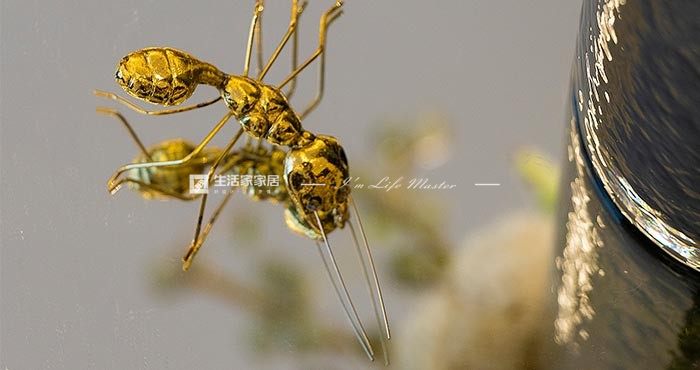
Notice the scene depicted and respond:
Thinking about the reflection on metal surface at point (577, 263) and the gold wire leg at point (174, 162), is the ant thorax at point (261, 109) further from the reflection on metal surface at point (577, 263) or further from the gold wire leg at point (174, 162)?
the reflection on metal surface at point (577, 263)

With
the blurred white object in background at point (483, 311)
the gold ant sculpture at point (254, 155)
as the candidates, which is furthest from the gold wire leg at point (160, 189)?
the blurred white object in background at point (483, 311)

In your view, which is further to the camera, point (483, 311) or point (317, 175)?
point (483, 311)

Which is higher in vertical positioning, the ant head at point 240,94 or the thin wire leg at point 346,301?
the ant head at point 240,94

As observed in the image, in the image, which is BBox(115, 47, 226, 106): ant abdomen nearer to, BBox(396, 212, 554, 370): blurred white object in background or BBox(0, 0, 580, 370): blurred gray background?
BBox(0, 0, 580, 370): blurred gray background

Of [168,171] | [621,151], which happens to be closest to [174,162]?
[168,171]

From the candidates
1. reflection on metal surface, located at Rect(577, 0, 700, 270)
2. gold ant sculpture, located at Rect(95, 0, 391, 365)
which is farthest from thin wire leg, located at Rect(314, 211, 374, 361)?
reflection on metal surface, located at Rect(577, 0, 700, 270)

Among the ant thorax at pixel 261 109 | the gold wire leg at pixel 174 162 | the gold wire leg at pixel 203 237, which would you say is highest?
the ant thorax at pixel 261 109

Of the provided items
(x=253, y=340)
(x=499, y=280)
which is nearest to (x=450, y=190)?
(x=499, y=280)

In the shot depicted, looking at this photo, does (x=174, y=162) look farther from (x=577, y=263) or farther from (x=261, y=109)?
(x=577, y=263)
